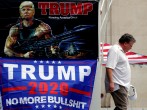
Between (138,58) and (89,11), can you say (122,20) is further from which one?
(89,11)

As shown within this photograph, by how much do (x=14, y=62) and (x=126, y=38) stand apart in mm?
1870

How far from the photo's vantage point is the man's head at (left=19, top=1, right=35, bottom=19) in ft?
19.7

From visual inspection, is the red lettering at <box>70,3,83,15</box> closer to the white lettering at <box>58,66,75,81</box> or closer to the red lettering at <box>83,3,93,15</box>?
the red lettering at <box>83,3,93,15</box>

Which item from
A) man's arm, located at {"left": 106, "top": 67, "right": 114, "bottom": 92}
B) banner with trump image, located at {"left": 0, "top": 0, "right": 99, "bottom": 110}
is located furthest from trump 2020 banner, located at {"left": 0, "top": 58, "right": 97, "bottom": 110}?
man's arm, located at {"left": 106, "top": 67, "right": 114, "bottom": 92}

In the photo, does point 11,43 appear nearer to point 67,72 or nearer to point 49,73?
point 49,73

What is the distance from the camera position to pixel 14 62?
19.9 ft

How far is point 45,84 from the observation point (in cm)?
610

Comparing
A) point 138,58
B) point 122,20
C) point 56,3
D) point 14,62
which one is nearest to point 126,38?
point 56,3

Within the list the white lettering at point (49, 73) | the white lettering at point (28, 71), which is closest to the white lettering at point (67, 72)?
the white lettering at point (49, 73)

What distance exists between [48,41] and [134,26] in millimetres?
6681

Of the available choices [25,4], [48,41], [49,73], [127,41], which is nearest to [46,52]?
[48,41]

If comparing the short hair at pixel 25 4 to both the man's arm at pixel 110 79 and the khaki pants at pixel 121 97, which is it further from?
the khaki pants at pixel 121 97

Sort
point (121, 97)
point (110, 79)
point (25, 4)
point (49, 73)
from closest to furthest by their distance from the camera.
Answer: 1. point (25, 4)
2. point (49, 73)
3. point (110, 79)
4. point (121, 97)

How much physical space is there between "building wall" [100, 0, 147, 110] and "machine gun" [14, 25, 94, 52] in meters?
Result: 6.20
